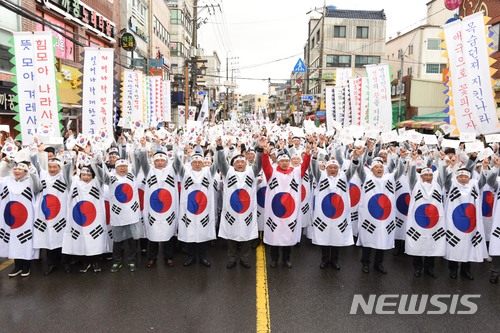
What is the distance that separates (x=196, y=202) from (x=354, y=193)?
260cm

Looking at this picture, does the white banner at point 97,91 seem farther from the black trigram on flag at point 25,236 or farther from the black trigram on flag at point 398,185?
the black trigram on flag at point 398,185

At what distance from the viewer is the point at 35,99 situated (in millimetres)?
8195

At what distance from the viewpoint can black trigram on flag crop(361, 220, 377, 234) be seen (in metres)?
6.03

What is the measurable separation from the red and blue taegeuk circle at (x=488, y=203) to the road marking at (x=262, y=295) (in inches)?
141

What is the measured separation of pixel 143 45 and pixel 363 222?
2786 centimetres

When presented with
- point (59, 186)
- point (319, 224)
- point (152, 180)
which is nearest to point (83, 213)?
point (59, 186)

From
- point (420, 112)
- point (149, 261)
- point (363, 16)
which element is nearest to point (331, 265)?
point (149, 261)

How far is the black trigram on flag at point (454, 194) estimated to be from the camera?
19.0ft

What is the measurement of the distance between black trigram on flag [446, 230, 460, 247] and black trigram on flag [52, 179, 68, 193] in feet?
18.0

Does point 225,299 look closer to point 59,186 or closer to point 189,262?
point 189,262

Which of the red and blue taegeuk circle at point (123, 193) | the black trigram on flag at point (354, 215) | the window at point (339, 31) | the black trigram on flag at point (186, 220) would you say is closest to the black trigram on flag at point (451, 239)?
the black trigram on flag at point (354, 215)

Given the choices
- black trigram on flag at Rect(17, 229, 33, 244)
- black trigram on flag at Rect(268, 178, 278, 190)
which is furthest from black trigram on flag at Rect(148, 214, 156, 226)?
black trigram on flag at Rect(268, 178, 278, 190)

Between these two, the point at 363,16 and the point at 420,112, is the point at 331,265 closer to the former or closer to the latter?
the point at 420,112

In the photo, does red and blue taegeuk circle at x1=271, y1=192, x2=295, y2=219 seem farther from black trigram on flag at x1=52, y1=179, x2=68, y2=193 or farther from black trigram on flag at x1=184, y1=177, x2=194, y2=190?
black trigram on flag at x1=52, y1=179, x2=68, y2=193
